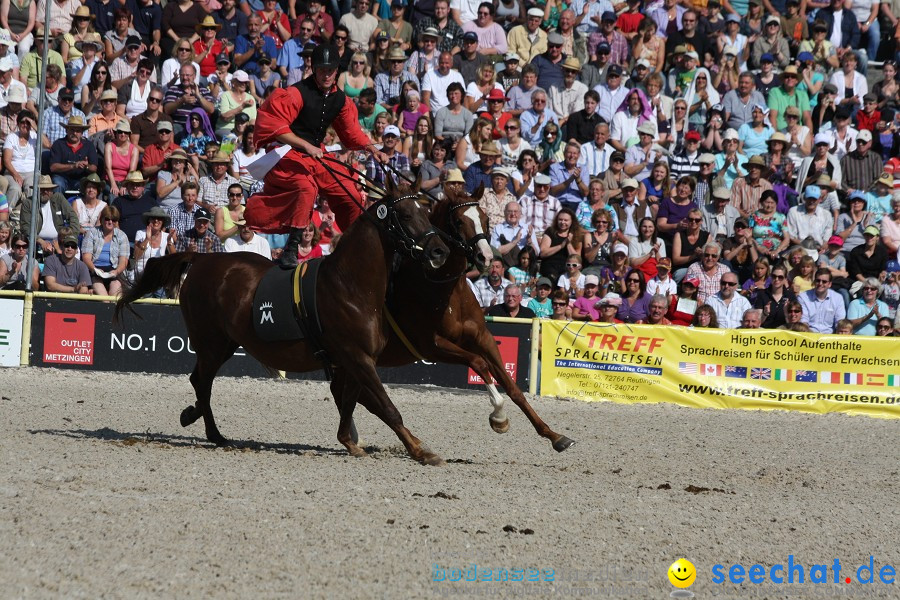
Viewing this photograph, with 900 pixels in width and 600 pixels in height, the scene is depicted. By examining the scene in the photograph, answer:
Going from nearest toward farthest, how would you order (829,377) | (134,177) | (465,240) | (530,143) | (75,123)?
(465,240)
(829,377)
(134,177)
(75,123)
(530,143)

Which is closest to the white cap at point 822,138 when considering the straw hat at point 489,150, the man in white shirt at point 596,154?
the man in white shirt at point 596,154

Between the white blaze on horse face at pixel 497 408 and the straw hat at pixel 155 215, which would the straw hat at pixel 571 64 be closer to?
the straw hat at pixel 155 215

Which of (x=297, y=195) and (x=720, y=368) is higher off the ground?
(x=297, y=195)

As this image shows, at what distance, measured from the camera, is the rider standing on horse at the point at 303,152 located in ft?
29.4

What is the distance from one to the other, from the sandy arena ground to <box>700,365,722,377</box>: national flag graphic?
243 cm

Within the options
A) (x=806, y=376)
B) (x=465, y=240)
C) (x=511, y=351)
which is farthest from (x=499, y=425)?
(x=806, y=376)

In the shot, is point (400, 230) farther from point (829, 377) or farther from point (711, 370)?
point (829, 377)

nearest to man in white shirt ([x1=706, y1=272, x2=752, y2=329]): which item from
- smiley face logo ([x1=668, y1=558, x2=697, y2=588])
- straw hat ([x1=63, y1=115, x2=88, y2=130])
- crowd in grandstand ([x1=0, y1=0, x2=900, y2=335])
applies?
crowd in grandstand ([x1=0, y1=0, x2=900, y2=335])

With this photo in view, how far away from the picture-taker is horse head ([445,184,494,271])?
8.33 m

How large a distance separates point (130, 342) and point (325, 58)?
5.84 metres

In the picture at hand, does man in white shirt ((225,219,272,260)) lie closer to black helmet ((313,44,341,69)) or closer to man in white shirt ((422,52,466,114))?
man in white shirt ((422,52,466,114))

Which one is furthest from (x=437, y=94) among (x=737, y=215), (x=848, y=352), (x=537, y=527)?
(x=537, y=527)

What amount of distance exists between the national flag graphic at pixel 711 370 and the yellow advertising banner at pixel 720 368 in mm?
11

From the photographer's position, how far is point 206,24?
1631 cm
